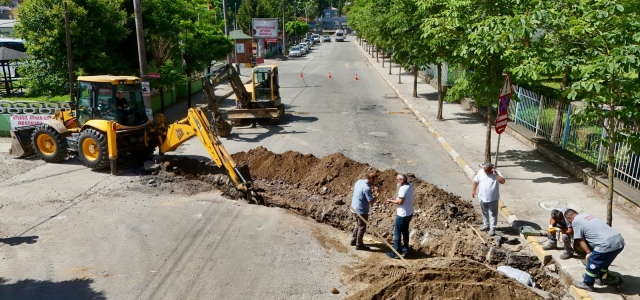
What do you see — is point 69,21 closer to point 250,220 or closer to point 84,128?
point 84,128

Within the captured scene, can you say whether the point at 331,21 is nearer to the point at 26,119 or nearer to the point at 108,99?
the point at 26,119

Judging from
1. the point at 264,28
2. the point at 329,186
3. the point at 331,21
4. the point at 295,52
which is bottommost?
the point at 329,186

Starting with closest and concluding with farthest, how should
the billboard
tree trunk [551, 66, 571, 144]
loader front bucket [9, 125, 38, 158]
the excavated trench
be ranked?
the excavated trench
tree trunk [551, 66, 571, 144]
loader front bucket [9, 125, 38, 158]
the billboard

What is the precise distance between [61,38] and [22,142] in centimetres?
503

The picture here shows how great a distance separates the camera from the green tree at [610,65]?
6.81 metres

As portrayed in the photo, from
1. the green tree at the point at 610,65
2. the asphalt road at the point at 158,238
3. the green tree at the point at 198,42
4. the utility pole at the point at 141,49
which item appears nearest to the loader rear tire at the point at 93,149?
the asphalt road at the point at 158,238

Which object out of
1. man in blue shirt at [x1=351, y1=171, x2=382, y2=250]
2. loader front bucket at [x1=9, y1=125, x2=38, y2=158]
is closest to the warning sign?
loader front bucket at [x1=9, y1=125, x2=38, y2=158]

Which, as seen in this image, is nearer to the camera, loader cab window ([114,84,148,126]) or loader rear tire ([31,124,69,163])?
loader cab window ([114,84,148,126])

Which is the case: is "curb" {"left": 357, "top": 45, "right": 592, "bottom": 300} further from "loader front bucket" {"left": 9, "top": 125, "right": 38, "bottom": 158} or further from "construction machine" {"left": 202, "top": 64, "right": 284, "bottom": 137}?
"loader front bucket" {"left": 9, "top": 125, "right": 38, "bottom": 158}

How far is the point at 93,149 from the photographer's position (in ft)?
43.5

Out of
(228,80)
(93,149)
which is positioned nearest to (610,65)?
(93,149)

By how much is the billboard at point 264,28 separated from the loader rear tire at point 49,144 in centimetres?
4474

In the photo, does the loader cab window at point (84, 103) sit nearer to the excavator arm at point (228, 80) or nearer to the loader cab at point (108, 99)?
the loader cab at point (108, 99)

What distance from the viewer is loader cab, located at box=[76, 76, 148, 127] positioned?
1301cm
